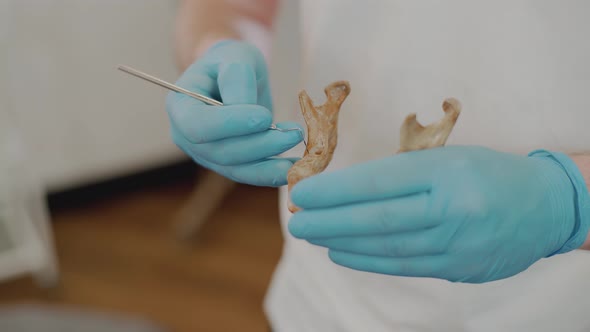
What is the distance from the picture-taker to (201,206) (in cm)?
215

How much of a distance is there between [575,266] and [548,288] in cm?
4

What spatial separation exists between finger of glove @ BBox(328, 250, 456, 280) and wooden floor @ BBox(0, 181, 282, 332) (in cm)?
125

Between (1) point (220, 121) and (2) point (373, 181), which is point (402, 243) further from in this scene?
(1) point (220, 121)

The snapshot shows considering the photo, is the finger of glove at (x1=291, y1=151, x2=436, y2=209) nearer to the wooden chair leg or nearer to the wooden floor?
the wooden floor

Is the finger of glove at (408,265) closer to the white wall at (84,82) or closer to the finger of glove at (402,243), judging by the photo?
the finger of glove at (402,243)

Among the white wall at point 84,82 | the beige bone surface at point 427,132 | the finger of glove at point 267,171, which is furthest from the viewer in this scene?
the white wall at point 84,82

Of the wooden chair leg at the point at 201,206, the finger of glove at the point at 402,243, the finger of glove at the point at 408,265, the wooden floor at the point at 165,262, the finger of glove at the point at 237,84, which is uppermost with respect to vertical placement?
the finger of glove at the point at 237,84

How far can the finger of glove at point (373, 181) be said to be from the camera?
584 mm

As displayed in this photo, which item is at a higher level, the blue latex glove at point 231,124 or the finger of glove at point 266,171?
the blue latex glove at point 231,124

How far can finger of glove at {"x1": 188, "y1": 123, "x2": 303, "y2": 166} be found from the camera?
662 millimetres

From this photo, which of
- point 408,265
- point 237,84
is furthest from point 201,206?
point 408,265

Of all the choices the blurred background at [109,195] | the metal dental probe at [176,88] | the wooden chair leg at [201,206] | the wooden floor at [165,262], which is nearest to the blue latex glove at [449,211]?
the metal dental probe at [176,88]

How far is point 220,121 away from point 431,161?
232 mm

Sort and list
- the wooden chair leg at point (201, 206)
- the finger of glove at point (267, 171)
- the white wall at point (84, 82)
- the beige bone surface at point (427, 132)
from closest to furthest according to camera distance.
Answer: the beige bone surface at point (427, 132) < the finger of glove at point (267, 171) < the white wall at point (84, 82) < the wooden chair leg at point (201, 206)
